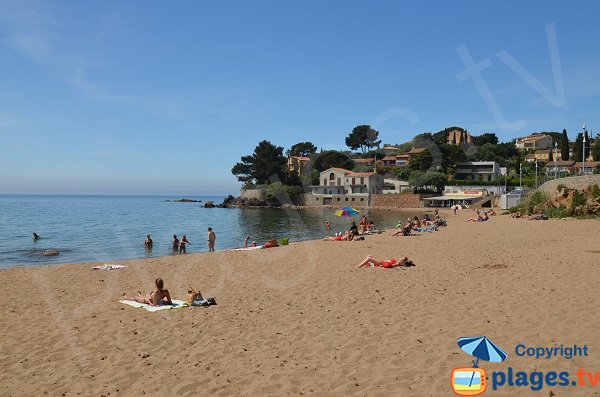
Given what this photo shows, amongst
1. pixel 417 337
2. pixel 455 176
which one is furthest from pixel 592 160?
pixel 417 337

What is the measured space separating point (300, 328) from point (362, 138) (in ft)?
414

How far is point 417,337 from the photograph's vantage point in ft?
23.9

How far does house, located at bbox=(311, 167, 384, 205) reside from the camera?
3514 inches

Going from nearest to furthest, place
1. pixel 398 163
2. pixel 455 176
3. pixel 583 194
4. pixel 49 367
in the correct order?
1. pixel 49 367
2. pixel 583 194
3. pixel 455 176
4. pixel 398 163

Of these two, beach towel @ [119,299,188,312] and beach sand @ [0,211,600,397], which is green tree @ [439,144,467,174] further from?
beach towel @ [119,299,188,312]

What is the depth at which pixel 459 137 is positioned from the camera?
133 metres

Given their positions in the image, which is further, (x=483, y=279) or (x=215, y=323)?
(x=483, y=279)

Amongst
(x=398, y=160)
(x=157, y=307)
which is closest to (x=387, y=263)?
(x=157, y=307)

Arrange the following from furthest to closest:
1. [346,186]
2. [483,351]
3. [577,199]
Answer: [346,186]
[577,199]
[483,351]

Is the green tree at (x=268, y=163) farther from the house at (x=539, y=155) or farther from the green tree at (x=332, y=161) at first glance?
the house at (x=539, y=155)

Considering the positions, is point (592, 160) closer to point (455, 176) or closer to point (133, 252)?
point (455, 176)

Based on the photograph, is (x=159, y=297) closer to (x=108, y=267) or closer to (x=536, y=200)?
(x=108, y=267)

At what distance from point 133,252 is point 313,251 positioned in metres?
12.9

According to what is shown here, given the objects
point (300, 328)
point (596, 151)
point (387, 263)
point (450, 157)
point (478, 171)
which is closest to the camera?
point (300, 328)
